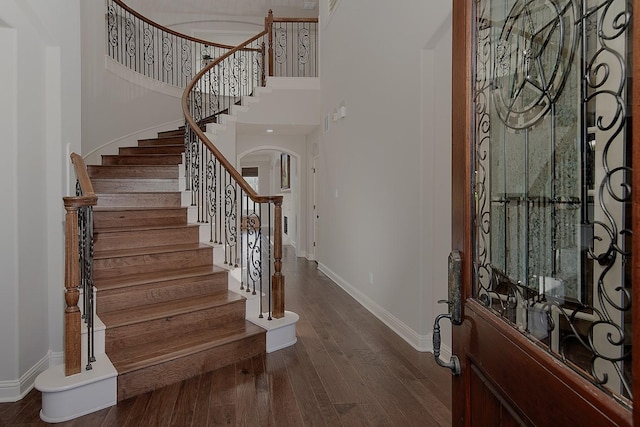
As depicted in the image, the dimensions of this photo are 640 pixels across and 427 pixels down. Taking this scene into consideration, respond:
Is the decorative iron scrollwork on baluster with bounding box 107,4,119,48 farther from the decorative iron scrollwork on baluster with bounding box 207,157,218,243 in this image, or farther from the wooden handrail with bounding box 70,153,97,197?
the wooden handrail with bounding box 70,153,97,197

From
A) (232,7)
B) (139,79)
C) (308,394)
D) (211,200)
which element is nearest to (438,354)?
(308,394)

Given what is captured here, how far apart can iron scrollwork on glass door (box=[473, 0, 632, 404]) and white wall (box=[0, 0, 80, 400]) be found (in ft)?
8.84

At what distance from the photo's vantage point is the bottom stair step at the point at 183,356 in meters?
2.66

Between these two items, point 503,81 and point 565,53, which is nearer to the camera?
point 565,53

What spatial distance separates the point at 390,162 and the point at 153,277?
230 cm

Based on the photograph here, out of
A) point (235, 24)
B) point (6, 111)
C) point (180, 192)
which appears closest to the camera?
point (6, 111)

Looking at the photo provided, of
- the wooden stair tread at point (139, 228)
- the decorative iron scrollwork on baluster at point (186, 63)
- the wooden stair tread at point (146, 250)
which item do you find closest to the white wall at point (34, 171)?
the wooden stair tread at point (146, 250)

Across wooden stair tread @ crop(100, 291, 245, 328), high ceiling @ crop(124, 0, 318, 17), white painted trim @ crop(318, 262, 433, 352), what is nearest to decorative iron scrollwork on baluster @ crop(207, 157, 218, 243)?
wooden stair tread @ crop(100, 291, 245, 328)

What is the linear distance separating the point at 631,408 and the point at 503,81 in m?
0.72

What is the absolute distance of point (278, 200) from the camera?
348cm

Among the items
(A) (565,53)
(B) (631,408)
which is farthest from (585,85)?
(B) (631,408)

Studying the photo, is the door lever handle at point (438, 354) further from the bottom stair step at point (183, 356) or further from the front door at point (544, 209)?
the bottom stair step at point (183, 356)

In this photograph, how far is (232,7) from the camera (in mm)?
9016

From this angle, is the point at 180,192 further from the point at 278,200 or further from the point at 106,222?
the point at 278,200
